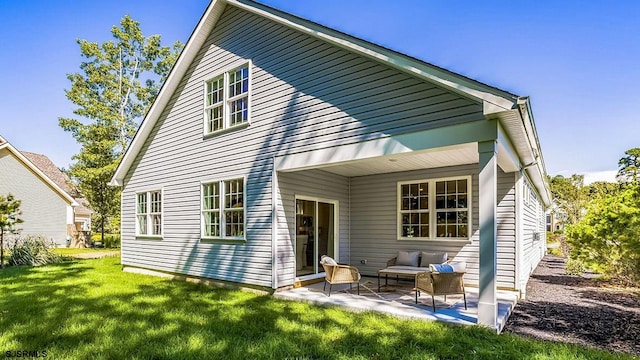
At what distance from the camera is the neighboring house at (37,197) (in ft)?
71.9

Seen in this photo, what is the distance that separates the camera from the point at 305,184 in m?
8.42

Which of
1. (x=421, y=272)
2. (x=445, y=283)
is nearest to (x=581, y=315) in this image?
(x=445, y=283)

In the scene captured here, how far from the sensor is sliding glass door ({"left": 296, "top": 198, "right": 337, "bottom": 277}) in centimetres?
886

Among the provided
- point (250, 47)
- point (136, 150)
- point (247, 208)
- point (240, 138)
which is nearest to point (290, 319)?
point (247, 208)

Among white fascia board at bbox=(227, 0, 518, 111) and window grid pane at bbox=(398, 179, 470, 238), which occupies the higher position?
white fascia board at bbox=(227, 0, 518, 111)

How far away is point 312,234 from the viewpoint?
358 inches

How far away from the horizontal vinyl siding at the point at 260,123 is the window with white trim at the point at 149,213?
0.29 metres

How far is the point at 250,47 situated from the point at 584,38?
7939mm

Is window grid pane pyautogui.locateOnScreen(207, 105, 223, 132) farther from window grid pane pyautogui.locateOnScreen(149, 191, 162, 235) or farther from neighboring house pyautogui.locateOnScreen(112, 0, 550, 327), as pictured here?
window grid pane pyautogui.locateOnScreen(149, 191, 162, 235)

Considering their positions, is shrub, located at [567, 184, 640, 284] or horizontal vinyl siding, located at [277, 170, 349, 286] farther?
horizontal vinyl siding, located at [277, 170, 349, 286]

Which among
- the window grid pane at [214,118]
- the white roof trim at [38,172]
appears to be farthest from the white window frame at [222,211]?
the white roof trim at [38,172]

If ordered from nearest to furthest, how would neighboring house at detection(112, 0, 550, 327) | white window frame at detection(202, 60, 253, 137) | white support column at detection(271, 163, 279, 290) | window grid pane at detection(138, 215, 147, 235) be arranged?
neighboring house at detection(112, 0, 550, 327) → white support column at detection(271, 163, 279, 290) → white window frame at detection(202, 60, 253, 137) → window grid pane at detection(138, 215, 147, 235)

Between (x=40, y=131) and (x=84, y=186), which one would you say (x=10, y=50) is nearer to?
(x=84, y=186)

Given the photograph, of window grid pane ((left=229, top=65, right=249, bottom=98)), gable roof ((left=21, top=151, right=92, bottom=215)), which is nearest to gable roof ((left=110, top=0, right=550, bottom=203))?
window grid pane ((left=229, top=65, right=249, bottom=98))
